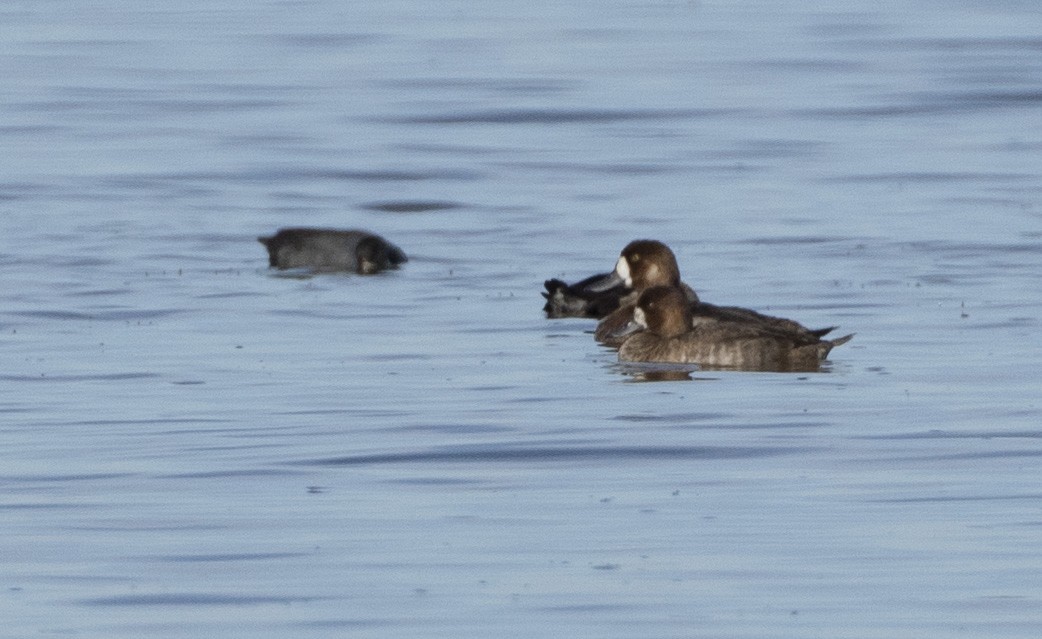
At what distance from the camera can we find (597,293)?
1456 centimetres

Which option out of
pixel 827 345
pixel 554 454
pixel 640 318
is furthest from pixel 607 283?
pixel 554 454

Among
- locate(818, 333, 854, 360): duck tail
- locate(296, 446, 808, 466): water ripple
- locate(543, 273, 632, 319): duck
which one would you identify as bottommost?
locate(296, 446, 808, 466): water ripple

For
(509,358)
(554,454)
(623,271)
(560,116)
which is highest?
(560,116)

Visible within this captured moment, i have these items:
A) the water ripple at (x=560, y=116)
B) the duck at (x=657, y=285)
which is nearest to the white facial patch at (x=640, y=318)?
the duck at (x=657, y=285)

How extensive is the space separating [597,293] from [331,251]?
2734 mm

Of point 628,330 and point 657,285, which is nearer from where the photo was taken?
point 628,330

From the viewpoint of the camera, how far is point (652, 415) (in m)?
10.3

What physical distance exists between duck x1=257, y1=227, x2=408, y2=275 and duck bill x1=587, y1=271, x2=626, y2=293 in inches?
80.7

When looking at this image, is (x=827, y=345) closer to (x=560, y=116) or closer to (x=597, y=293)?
(x=597, y=293)

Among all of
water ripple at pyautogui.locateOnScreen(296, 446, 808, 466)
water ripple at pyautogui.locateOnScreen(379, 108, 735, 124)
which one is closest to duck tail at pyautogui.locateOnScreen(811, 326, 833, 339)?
water ripple at pyautogui.locateOnScreen(296, 446, 808, 466)

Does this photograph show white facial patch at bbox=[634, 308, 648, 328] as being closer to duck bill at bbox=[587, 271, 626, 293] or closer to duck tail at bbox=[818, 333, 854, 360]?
duck tail at bbox=[818, 333, 854, 360]

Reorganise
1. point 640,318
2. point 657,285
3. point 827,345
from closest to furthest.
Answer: point 827,345 → point 640,318 → point 657,285

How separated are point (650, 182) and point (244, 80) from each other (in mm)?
9409

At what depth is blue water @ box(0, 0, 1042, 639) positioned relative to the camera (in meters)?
7.04
